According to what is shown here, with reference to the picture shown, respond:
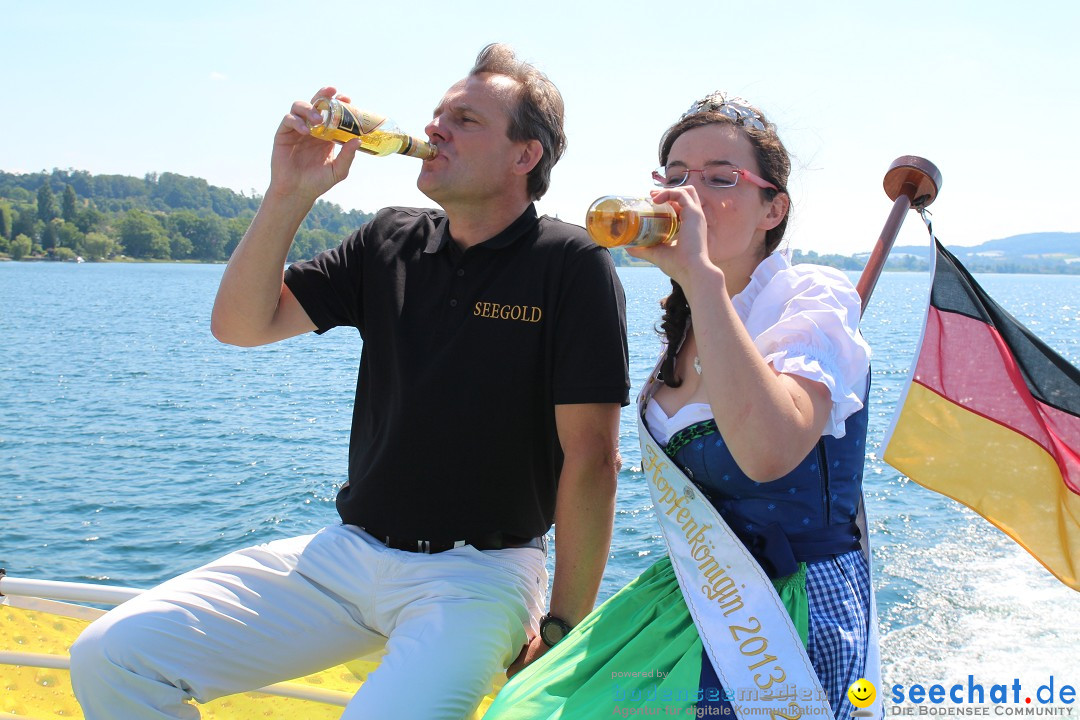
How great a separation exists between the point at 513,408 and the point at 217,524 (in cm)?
1003

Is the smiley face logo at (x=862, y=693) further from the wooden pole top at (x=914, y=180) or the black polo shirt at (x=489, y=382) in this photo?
the wooden pole top at (x=914, y=180)

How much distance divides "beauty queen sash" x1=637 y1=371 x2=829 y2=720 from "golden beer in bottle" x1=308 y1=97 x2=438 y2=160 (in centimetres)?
145

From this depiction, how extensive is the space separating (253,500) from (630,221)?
12151mm

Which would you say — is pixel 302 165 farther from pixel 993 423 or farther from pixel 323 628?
pixel 993 423

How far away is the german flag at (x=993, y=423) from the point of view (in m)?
3.25

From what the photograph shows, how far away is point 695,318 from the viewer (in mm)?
2234

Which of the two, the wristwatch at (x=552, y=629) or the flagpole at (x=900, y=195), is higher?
the flagpole at (x=900, y=195)

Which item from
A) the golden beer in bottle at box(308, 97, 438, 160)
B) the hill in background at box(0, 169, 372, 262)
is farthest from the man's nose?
the hill in background at box(0, 169, 372, 262)

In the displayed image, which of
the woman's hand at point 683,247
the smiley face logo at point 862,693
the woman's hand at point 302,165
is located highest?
the woman's hand at point 302,165

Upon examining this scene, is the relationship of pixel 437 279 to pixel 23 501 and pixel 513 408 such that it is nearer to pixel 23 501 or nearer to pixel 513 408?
pixel 513 408

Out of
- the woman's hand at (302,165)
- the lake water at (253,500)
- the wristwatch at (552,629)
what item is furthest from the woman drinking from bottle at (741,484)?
the lake water at (253,500)

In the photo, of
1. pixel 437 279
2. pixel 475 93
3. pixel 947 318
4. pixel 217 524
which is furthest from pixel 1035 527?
pixel 217 524

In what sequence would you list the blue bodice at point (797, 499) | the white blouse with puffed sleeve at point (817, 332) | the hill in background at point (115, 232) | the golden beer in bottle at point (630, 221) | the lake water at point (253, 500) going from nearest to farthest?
1. the golden beer in bottle at point (630, 221)
2. the white blouse with puffed sleeve at point (817, 332)
3. the blue bodice at point (797, 499)
4. the lake water at point (253, 500)
5. the hill in background at point (115, 232)

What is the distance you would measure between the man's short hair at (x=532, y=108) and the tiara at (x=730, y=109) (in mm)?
920
